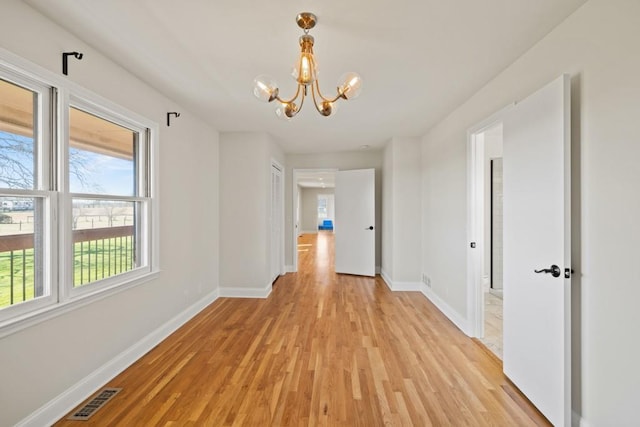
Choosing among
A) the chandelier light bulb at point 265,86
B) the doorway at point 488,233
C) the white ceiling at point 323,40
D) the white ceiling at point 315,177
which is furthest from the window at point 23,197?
the white ceiling at point 315,177

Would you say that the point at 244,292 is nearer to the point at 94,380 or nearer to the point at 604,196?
the point at 94,380

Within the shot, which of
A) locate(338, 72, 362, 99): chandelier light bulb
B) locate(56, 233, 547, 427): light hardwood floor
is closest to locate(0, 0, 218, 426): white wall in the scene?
locate(56, 233, 547, 427): light hardwood floor

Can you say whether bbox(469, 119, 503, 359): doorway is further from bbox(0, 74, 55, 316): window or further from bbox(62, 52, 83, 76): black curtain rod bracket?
bbox(0, 74, 55, 316): window

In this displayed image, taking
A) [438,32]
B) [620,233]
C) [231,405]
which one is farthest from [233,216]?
[620,233]

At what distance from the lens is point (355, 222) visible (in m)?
5.54

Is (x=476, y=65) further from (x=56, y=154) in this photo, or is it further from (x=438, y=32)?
(x=56, y=154)

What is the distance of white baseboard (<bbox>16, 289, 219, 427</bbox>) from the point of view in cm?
169

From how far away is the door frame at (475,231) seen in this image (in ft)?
9.50

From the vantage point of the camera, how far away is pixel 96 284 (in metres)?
2.16

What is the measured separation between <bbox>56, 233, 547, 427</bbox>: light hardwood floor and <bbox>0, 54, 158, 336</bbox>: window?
81 centimetres

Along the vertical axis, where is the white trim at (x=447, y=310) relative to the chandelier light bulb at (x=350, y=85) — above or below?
below

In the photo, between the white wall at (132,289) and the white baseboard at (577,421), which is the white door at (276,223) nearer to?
the white wall at (132,289)

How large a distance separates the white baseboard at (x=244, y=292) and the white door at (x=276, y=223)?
51 centimetres

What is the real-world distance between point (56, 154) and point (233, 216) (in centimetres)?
253
